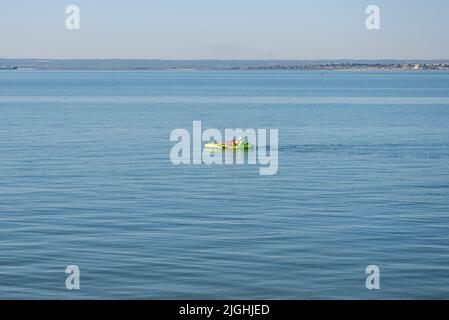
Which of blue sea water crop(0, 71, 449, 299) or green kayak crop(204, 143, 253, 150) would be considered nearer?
blue sea water crop(0, 71, 449, 299)

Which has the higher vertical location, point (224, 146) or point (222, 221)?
point (224, 146)

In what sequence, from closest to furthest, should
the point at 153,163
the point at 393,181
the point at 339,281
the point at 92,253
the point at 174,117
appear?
the point at 339,281 < the point at 92,253 < the point at 393,181 < the point at 153,163 < the point at 174,117

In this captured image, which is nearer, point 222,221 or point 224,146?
point 222,221

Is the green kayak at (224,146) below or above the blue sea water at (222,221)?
above

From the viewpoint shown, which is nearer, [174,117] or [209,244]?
[209,244]

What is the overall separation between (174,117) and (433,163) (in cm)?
5684

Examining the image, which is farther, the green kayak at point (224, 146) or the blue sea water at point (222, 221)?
the green kayak at point (224, 146)

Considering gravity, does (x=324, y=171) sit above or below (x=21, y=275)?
above

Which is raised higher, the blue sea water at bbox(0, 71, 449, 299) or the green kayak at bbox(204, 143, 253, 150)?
the green kayak at bbox(204, 143, 253, 150)

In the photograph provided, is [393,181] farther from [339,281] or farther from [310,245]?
[339,281]

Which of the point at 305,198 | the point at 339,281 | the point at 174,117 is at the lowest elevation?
the point at 339,281
